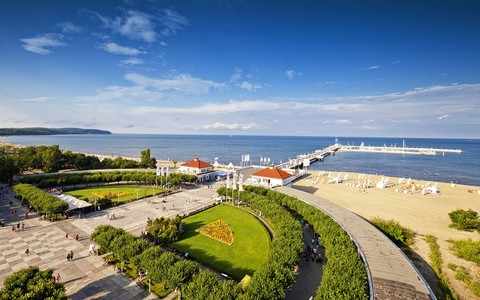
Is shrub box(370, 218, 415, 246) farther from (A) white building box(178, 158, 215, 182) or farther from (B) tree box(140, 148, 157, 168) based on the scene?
(B) tree box(140, 148, 157, 168)

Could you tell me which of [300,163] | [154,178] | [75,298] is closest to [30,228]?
[75,298]

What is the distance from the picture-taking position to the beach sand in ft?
103

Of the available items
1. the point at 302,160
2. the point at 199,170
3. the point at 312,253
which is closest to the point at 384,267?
the point at 312,253

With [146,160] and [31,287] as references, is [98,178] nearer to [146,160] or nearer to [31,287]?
[146,160]

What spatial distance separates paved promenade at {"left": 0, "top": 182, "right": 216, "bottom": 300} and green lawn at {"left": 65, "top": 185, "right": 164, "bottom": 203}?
4.67m

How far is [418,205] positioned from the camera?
51.9m

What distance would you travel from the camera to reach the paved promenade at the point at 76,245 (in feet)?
73.5

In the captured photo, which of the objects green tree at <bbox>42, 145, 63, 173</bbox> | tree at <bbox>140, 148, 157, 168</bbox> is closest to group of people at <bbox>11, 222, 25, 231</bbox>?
green tree at <bbox>42, 145, 63, 173</bbox>

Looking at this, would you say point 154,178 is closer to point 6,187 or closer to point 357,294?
point 6,187

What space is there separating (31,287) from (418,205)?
64.4 m

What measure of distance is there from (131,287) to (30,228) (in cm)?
2312

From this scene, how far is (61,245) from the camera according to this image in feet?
97.9

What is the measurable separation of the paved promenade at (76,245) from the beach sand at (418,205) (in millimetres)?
31704

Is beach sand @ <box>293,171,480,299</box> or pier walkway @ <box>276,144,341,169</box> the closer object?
beach sand @ <box>293,171,480,299</box>
